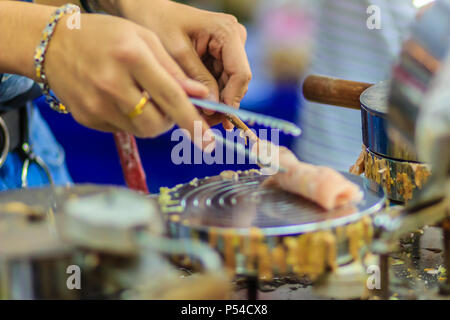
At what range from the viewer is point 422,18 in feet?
2.69

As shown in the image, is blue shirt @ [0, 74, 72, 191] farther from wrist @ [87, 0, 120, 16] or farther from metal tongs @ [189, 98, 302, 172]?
metal tongs @ [189, 98, 302, 172]

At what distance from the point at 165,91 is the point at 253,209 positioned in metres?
0.28

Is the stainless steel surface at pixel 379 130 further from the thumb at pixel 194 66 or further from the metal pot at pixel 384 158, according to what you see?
the thumb at pixel 194 66

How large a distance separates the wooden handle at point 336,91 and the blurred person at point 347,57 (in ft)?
2.60

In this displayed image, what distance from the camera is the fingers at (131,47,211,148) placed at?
1.00 metres

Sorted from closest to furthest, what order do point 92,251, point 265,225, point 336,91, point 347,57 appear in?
point 92,251
point 265,225
point 336,91
point 347,57

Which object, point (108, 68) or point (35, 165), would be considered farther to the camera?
point (35, 165)

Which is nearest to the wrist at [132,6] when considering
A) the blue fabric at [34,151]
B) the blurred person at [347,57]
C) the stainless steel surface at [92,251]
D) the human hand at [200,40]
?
the human hand at [200,40]

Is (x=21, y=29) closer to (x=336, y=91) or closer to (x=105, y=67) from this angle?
(x=105, y=67)

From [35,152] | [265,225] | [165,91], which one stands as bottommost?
[265,225]

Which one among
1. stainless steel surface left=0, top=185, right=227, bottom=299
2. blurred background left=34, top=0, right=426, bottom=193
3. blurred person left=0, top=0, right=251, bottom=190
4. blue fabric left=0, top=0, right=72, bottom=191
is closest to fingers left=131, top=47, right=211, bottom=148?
blurred person left=0, top=0, right=251, bottom=190

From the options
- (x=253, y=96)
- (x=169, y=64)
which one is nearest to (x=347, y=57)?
(x=253, y=96)

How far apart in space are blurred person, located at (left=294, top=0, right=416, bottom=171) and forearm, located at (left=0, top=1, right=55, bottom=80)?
1599 mm

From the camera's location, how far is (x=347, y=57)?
248 cm
